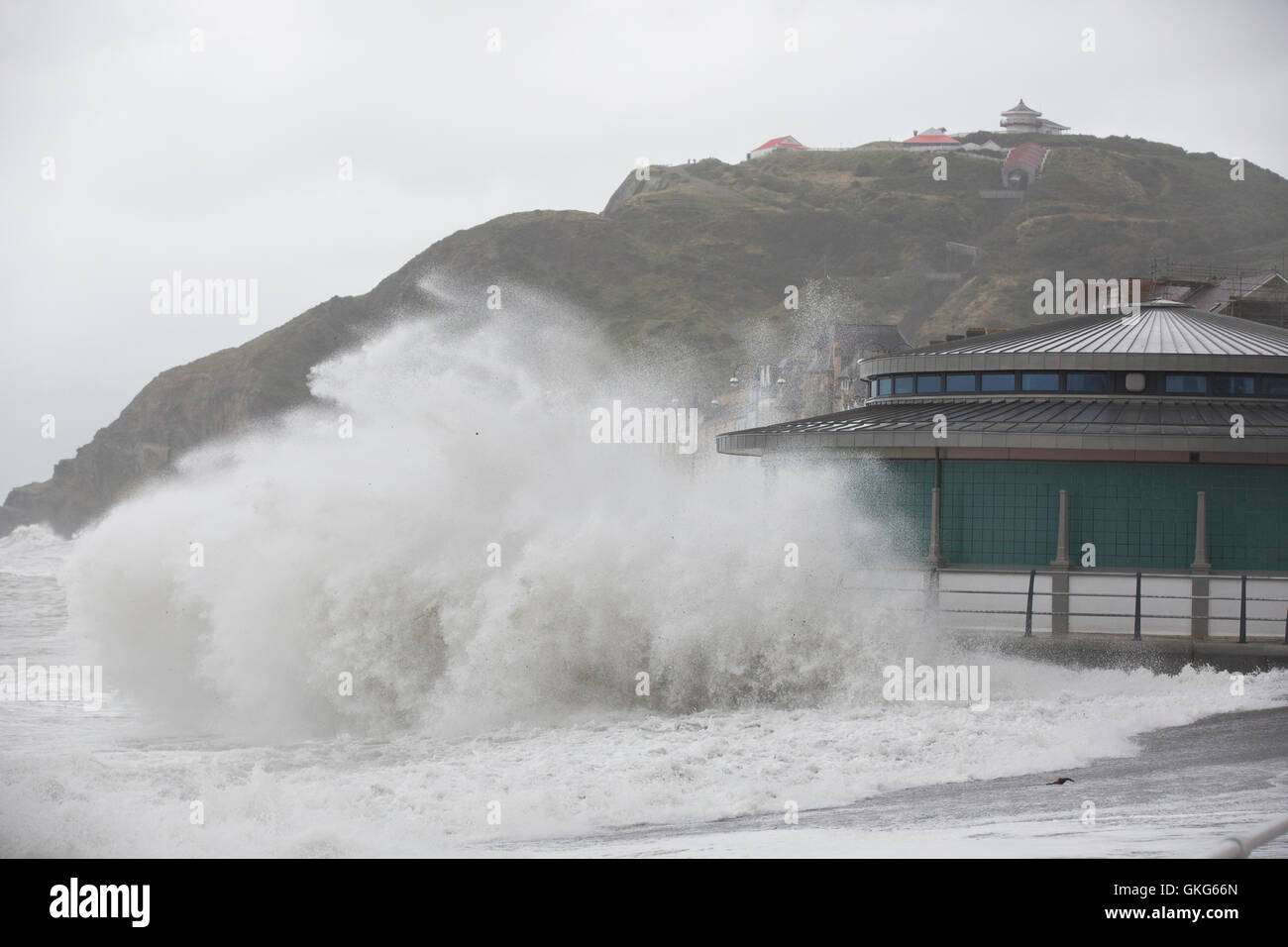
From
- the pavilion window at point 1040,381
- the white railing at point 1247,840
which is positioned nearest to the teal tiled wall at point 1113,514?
the pavilion window at point 1040,381

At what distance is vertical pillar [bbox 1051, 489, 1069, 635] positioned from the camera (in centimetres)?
2102

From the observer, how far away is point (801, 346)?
458ft

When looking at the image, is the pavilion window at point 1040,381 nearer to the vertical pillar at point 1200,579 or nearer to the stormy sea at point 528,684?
the stormy sea at point 528,684

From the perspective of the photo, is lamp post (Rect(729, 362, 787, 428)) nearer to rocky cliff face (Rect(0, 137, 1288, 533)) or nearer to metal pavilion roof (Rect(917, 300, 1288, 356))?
rocky cliff face (Rect(0, 137, 1288, 533))

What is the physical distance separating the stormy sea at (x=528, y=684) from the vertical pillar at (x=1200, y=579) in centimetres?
147

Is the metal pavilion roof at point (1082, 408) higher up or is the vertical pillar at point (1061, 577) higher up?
the metal pavilion roof at point (1082, 408)

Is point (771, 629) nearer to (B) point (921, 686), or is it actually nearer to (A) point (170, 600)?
(B) point (921, 686)

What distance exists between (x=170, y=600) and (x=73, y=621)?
10.9 feet

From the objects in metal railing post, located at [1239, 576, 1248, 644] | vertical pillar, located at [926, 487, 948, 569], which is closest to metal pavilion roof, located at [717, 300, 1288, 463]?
vertical pillar, located at [926, 487, 948, 569]

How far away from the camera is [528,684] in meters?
19.7

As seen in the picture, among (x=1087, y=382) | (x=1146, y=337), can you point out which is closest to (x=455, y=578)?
(x=1087, y=382)

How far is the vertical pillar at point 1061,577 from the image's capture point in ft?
68.9

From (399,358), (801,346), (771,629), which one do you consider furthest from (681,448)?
(771,629)

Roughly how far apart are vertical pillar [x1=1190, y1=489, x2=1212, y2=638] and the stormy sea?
1.47 meters
